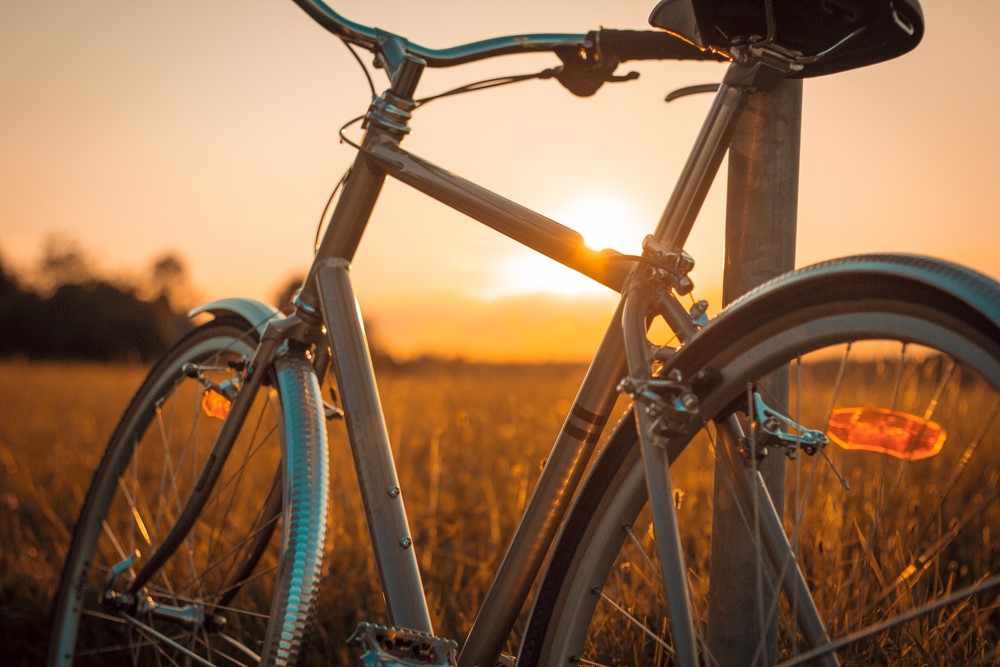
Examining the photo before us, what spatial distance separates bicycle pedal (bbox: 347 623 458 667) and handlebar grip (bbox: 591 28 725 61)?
104cm

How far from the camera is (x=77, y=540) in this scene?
2.21 metres

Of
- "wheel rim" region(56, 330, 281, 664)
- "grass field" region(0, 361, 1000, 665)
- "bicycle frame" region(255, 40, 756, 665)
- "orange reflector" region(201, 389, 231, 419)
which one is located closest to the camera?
"bicycle frame" region(255, 40, 756, 665)

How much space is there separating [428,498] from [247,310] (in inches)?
66.2

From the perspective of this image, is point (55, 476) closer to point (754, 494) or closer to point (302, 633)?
point (302, 633)

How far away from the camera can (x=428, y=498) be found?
11.3ft

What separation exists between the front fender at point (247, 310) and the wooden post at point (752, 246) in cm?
96

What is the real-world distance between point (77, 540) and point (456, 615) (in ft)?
3.25

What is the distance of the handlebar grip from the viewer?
4.79 ft

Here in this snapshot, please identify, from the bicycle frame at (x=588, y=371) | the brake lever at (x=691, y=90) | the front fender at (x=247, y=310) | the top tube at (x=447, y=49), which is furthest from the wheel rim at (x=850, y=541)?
the front fender at (x=247, y=310)

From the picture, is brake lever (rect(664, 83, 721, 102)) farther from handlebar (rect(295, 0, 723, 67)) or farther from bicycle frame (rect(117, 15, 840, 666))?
bicycle frame (rect(117, 15, 840, 666))

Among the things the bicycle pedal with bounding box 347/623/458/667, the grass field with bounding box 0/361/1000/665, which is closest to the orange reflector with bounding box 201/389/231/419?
the grass field with bounding box 0/361/1000/665

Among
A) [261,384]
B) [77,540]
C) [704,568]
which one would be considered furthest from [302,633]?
[704,568]

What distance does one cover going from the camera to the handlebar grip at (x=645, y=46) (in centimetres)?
146

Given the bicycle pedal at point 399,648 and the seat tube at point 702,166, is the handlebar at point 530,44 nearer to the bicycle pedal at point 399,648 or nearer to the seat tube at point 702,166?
the seat tube at point 702,166
